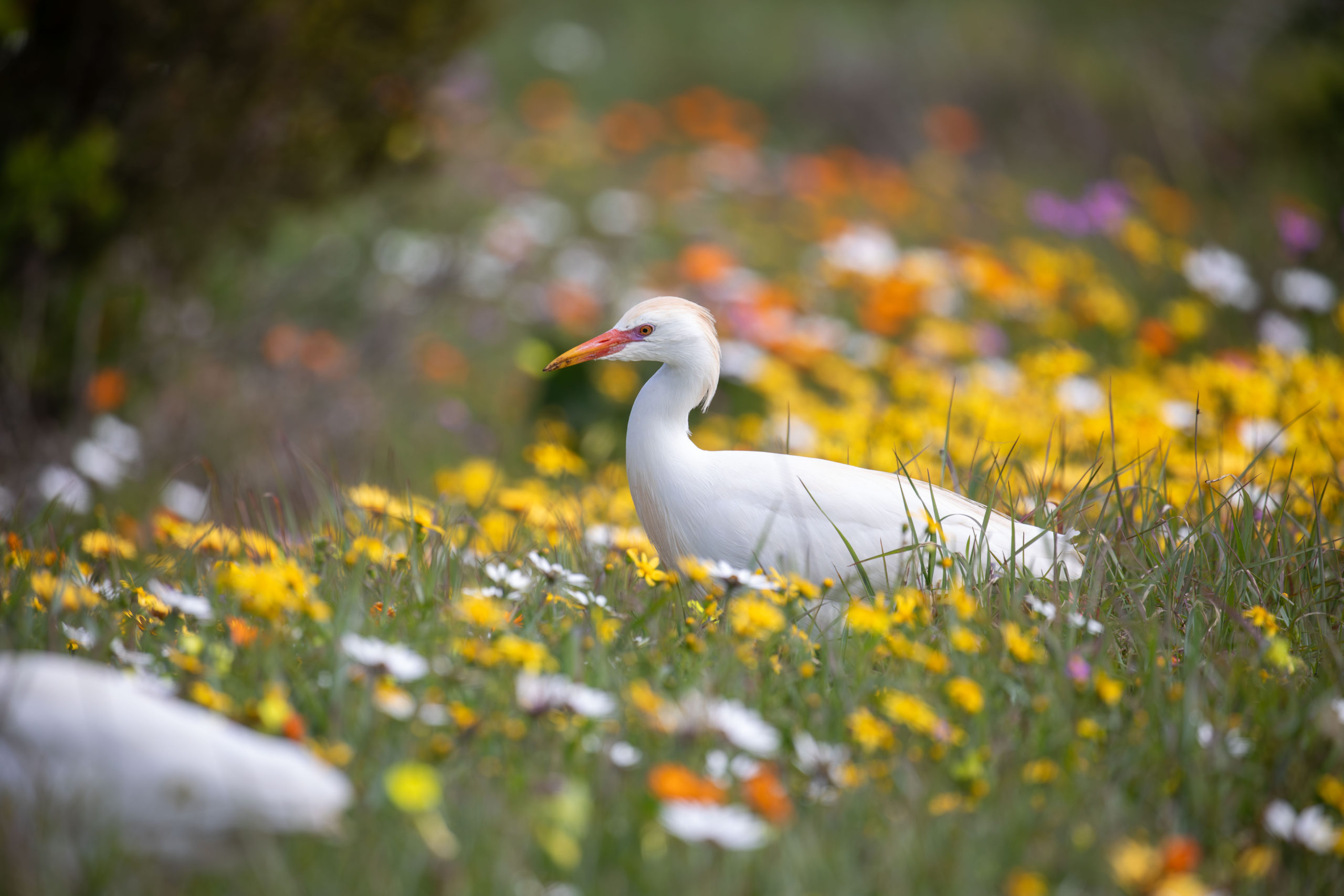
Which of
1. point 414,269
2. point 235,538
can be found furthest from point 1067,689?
point 414,269

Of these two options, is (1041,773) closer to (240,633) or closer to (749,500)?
(749,500)

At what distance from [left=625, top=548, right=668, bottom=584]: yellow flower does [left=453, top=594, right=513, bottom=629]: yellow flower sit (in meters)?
0.31

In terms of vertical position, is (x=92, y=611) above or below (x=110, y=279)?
above

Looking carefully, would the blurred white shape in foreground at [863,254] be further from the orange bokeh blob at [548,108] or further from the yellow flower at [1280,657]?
the yellow flower at [1280,657]

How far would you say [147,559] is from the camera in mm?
3207

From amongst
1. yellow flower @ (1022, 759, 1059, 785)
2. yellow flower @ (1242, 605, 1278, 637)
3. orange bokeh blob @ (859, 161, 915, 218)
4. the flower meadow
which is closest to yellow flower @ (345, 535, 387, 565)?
the flower meadow

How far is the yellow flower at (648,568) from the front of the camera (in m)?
2.59

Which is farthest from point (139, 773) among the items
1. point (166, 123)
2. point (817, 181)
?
point (817, 181)

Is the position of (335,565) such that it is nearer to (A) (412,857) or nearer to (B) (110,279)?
(A) (412,857)

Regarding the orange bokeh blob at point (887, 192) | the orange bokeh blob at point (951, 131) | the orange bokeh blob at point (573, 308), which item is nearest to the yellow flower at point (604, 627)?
the orange bokeh blob at point (573, 308)

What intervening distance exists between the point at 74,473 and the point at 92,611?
277 cm

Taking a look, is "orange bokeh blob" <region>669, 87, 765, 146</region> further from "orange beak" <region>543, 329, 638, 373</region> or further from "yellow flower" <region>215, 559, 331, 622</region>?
"yellow flower" <region>215, 559, 331, 622</region>

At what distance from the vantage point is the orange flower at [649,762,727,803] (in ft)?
5.19

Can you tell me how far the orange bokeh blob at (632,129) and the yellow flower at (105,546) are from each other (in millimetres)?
7266
